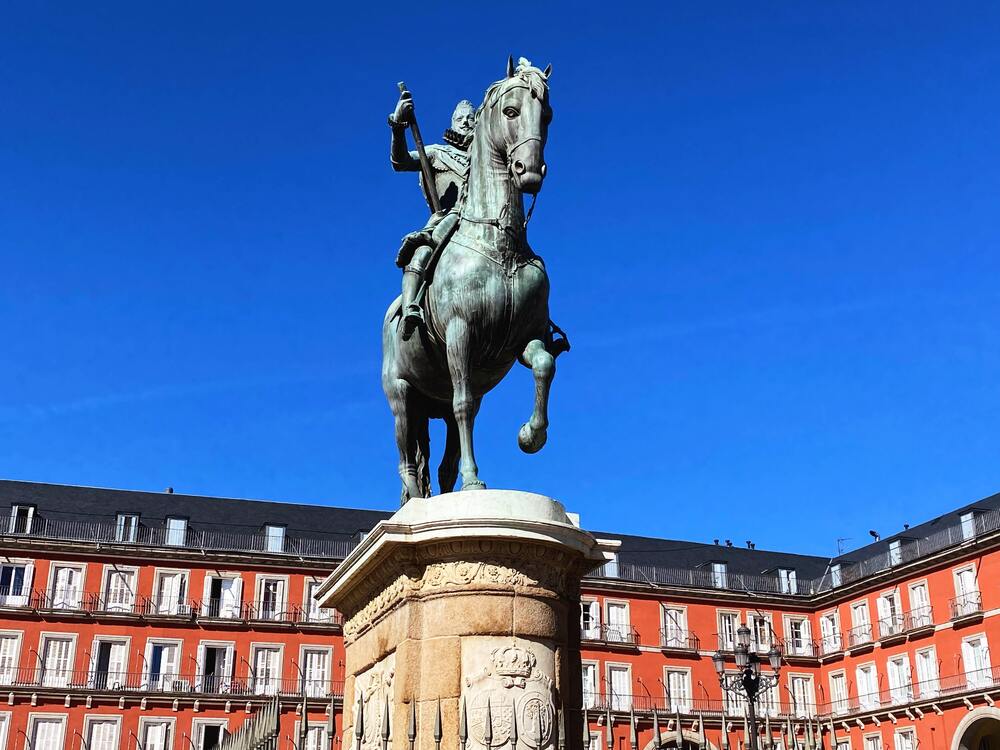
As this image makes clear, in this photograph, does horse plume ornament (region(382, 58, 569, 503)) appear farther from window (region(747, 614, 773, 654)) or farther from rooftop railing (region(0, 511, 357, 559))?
window (region(747, 614, 773, 654))

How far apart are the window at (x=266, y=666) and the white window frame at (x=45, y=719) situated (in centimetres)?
831

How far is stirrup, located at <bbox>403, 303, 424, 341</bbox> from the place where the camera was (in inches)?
311

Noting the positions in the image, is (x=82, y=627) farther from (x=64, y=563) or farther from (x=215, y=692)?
(x=215, y=692)

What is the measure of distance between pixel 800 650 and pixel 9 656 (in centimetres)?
3971

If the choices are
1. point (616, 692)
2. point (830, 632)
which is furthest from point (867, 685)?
point (616, 692)

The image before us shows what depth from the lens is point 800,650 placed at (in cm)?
6384

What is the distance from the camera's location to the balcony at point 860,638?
196 ft

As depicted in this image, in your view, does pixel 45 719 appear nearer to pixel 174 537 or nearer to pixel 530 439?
pixel 174 537

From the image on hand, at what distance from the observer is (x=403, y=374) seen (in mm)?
8516

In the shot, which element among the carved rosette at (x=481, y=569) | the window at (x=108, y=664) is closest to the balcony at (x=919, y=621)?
the window at (x=108, y=664)

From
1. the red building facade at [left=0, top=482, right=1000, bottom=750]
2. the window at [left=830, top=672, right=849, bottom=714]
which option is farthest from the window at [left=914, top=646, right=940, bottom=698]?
the window at [left=830, top=672, right=849, bottom=714]

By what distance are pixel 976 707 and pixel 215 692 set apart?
33.6 meters

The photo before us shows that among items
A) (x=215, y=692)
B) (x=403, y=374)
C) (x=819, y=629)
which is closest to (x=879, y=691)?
(x=819, y=629)

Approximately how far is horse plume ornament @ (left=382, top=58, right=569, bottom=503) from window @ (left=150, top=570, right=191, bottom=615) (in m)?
50.1
